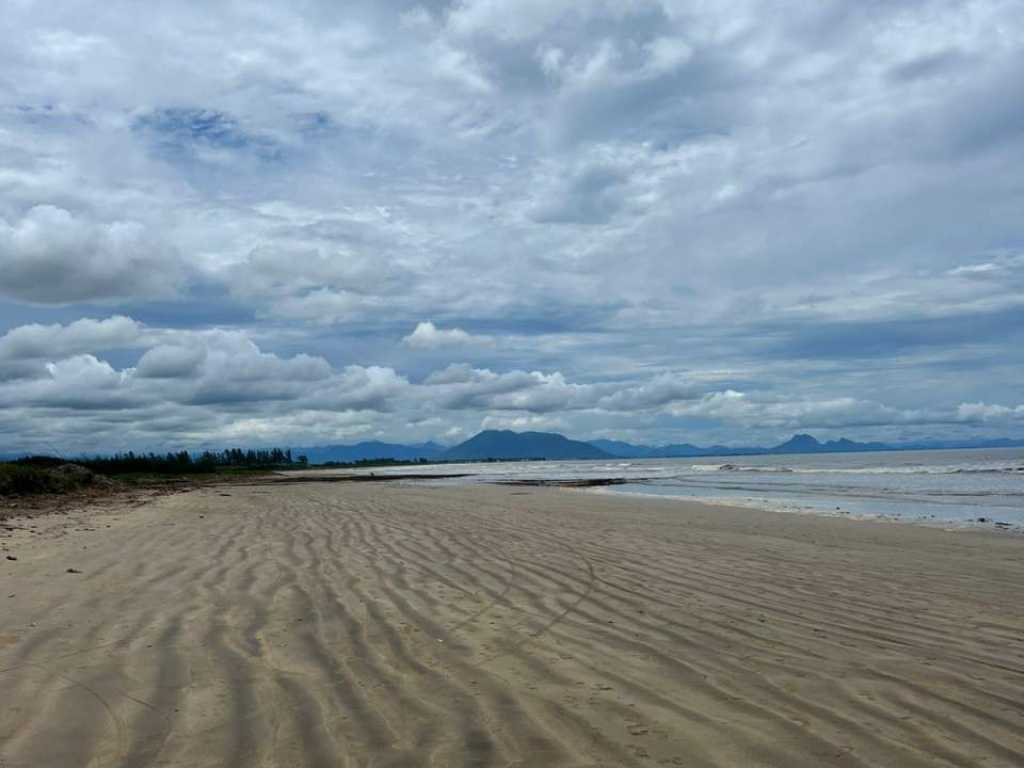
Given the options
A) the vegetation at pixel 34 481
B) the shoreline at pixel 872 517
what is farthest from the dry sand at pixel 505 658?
the vegetation at pixel 34 481

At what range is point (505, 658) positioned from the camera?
5.93 metres

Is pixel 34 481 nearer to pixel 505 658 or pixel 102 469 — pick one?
pixel 505 658

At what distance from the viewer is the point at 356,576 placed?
9820 millimetres

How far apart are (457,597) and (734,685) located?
3929 mm

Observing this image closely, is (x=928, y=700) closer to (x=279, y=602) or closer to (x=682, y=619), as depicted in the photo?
(x=682, y=619)

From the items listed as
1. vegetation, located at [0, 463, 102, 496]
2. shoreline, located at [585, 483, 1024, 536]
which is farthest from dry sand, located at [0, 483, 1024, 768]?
vegetation, located at [0, 463, 102, 496]

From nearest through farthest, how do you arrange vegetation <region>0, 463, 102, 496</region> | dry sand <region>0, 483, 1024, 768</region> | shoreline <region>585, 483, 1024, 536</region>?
dry sand <region>0, 483, 1024, 768</region>
shoreline <region>585, 483, 1024, 536</region>
vegetation <region>0, 463, 102, 496</region>

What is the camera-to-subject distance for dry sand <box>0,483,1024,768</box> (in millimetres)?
4184

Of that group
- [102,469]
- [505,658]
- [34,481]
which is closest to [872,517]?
[505,658]

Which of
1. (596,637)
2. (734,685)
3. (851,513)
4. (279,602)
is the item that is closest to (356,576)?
(279,602)

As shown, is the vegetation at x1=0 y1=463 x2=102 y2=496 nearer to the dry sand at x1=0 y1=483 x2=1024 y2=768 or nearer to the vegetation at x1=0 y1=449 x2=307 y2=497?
the vegetation at x1=0 y1=449 x2=307 y2=497

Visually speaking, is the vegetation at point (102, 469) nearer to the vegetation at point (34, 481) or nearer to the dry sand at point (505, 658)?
the vegetation at point (34, 481)

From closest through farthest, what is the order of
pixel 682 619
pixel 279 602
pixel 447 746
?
pixel 447 746 → pixel 682 619 → pixel 279 602

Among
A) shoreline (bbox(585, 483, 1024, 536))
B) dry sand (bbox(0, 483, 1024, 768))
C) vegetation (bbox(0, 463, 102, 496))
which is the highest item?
vegetation (bbox(0, 463, 102, 496))
